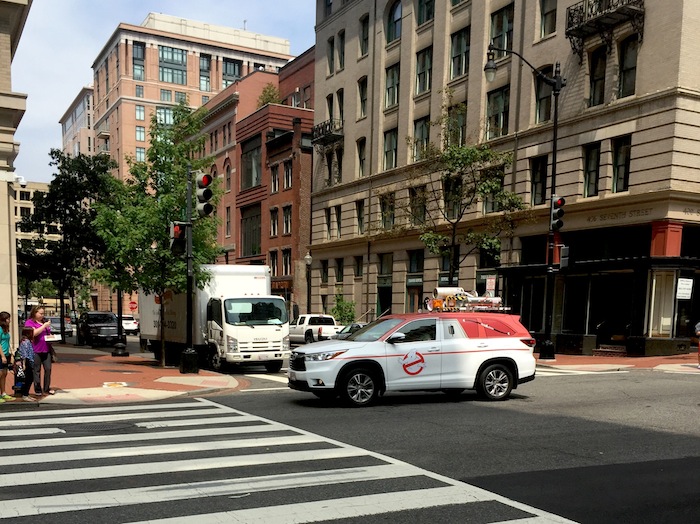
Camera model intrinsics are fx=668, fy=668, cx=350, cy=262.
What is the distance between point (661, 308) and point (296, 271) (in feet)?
99.1

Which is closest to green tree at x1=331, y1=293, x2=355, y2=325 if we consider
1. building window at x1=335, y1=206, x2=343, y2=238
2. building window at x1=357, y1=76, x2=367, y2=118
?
building window at x1=335, y1=206, x2=343, y2=238

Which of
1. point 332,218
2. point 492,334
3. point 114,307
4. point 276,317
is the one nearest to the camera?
point 492,334

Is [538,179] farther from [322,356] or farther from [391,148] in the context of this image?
[322,356]

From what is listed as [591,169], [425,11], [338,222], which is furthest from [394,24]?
[591,169]

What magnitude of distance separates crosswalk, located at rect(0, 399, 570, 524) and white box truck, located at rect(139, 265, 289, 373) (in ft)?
31.7

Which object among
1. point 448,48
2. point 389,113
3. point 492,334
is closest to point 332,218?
point 389,113

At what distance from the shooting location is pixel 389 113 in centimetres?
4131

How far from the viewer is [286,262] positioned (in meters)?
53.0

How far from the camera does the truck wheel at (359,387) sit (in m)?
12.1

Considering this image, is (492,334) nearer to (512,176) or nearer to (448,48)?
(512,176)

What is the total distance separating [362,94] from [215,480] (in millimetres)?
39990

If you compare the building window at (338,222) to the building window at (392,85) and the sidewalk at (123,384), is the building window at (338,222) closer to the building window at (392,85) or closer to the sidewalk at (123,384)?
the building window at (392,85)

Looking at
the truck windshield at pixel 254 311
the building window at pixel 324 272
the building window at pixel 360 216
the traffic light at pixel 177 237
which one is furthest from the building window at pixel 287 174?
the traffic light at pixel 177 237

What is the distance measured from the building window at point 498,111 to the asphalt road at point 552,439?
19753 mm
